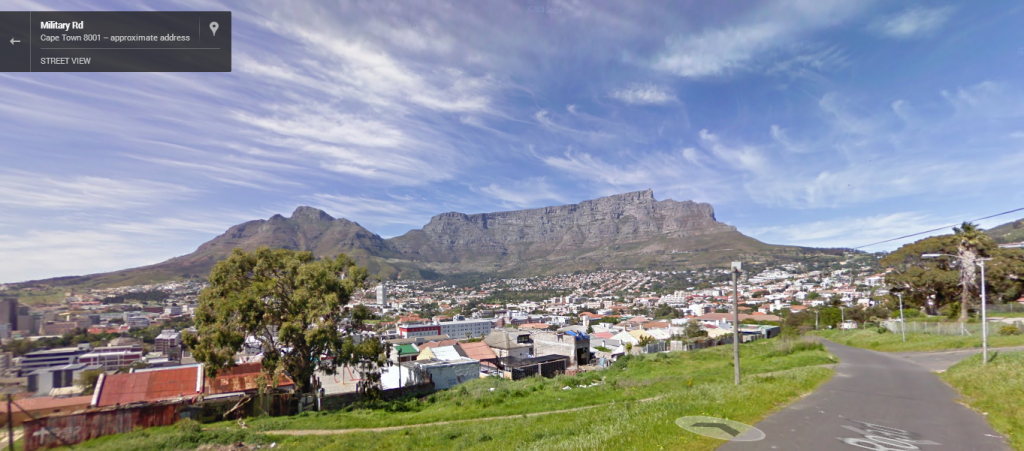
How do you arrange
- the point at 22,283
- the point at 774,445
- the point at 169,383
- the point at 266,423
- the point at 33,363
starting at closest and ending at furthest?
the point at 33,363
the point at 22,283
the point at 774,445
the point at 266,423
the point at 169,383

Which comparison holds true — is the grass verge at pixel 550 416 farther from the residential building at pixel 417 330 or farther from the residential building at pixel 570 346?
the residential building at pixel 417 330

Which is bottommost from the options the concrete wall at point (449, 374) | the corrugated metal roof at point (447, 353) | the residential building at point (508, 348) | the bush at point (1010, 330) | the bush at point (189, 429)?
the residential building at point (508, 348)

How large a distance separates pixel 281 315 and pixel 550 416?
46.7 feet

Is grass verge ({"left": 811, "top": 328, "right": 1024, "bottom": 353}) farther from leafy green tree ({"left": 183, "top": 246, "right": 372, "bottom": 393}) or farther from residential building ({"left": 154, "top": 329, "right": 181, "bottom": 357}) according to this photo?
residential building ({"left": 154, "top": 329, "right": 181, "bottom": 357})

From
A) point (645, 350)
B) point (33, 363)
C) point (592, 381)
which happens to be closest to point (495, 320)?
point (645, 350)

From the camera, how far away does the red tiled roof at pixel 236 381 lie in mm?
20767

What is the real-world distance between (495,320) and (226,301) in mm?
93548

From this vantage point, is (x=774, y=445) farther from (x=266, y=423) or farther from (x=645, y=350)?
(x=645, y=350)

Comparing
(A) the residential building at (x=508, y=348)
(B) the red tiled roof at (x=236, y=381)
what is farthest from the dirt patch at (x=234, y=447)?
(A) the residential building at (x=508, y=348)

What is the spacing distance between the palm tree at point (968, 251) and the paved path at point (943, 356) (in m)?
13.9

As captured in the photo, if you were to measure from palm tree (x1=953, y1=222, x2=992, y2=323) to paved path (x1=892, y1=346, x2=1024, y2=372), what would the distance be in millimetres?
13928

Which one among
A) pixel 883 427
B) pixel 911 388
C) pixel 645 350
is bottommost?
pixel 645 350

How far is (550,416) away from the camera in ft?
43.6

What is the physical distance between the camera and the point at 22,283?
21.4ft
